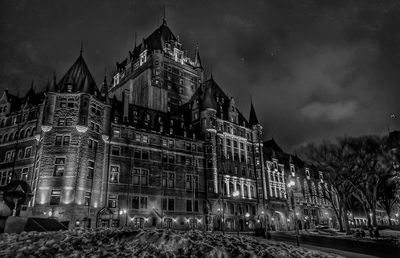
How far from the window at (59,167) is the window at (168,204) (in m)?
18.2

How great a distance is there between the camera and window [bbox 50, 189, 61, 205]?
43156 mm

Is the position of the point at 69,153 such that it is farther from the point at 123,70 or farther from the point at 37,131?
the point at 123,70

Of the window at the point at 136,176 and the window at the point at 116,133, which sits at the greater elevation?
the window at the point at 116,133

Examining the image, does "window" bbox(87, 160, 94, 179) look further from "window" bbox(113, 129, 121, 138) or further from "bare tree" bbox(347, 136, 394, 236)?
"bare tree" bbox(347, 136, 394, 236)

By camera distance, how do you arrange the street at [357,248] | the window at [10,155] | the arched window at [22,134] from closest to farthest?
the street at [357,248], the window at [10,155], the arched window at [22,134]

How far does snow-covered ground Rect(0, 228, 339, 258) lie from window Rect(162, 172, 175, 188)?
43206 mm

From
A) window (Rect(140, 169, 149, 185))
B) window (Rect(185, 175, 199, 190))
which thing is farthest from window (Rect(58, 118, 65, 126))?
window (Rect(185, 175, 199, 190))

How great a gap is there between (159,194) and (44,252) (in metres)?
43.7

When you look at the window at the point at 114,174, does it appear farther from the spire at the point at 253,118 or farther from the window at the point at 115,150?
the spire at the point at 253,118

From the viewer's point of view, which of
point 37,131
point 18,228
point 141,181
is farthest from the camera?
point 141,181


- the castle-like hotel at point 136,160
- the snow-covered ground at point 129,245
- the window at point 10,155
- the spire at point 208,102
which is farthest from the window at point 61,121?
the snow-covered ground at point 129,245

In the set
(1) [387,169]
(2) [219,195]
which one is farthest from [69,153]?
(1) [387,169]

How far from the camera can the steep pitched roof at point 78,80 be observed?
5103 centimetres

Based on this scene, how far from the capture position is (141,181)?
53.5m
